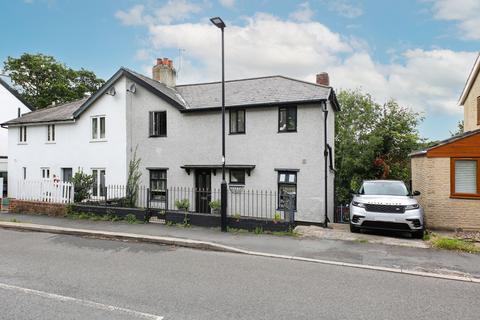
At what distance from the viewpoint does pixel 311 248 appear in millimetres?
8547

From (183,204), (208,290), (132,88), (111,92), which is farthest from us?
(111,92)

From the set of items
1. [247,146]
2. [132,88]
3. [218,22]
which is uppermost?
[218,22]

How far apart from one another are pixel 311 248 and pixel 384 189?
4211 millimetres

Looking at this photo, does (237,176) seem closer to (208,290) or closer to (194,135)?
(194,135)

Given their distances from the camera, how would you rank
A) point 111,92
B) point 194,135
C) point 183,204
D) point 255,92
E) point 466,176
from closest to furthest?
1. point 466,176
2. point 183,204
3. point 255,92
4. point 194,135
5. point 111,92

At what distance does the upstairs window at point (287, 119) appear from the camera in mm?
14195

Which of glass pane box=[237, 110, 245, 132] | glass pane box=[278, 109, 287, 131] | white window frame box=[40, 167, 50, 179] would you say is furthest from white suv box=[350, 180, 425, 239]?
white window frame box=[40, 167, 50, 179]

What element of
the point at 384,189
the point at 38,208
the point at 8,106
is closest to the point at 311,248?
the point at 384,189

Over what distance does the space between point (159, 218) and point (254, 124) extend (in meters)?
6.05

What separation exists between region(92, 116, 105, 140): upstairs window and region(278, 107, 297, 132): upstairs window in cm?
1017

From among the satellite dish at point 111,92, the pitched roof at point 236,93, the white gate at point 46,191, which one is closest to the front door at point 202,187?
the pitched roof at point 236,93

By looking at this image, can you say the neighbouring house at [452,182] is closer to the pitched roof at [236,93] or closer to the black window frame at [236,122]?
the pitched roof at [236,93]

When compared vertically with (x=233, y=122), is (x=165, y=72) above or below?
above

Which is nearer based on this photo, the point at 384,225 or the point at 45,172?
the point at 384,225
